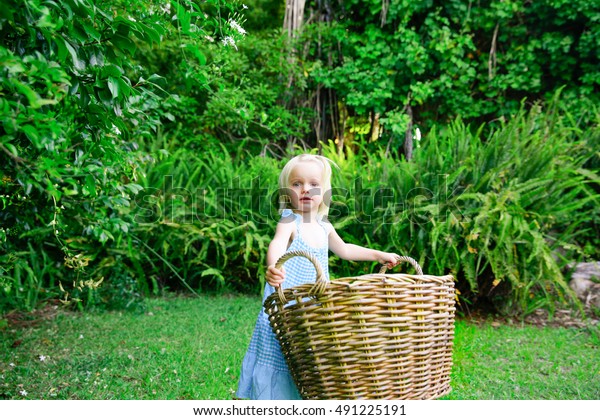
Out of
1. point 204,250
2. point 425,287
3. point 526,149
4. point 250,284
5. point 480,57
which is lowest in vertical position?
point 250,284

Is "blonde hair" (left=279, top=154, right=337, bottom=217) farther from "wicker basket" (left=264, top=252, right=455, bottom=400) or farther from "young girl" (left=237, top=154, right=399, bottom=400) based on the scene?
"wicker basket" (left=264, top=252, right=455, bottom=400)

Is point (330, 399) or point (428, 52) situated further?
point (428, 52)

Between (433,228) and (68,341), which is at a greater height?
(433,228)

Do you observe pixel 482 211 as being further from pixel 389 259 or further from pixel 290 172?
pixel 290 172

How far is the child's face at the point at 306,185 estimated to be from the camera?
2273 mm

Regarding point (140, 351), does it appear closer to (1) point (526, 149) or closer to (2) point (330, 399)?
(2) point (330, 399)

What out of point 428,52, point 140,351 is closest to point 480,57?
Answer: point 428,52

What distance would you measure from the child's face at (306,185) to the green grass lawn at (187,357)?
1.03 meters

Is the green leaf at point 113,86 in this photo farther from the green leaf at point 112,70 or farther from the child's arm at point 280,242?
the child's arm at point 280,242

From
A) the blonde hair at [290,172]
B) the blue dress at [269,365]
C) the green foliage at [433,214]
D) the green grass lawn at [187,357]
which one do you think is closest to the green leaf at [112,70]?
the blonde hair at [290,172]

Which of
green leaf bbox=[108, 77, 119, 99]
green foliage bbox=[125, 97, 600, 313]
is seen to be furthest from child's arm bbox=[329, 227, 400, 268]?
green foliage bbox=[125, 97, 600, 313]

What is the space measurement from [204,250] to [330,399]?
3.19 m

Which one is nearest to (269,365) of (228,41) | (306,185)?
(306,185)

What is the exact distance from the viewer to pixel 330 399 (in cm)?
183
